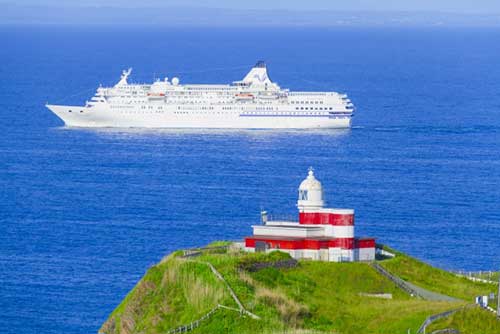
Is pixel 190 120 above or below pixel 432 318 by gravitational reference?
above

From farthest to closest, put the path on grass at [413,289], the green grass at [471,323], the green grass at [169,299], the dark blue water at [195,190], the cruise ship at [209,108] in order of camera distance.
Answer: the cruise ship at [209,108]
the dark blue water at [195,190]
the path on grass at [413,289]
the green grass at [169,299]
the green grass at [471,323]

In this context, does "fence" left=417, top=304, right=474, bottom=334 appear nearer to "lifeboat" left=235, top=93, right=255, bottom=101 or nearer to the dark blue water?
the dark blue water

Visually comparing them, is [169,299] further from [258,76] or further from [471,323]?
[258,76]

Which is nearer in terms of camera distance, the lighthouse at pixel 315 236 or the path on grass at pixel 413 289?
the path on grass at pixel 413 289

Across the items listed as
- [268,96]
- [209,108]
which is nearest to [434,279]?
[209,108]

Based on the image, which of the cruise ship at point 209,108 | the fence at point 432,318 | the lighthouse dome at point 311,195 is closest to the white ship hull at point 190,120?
the cruise ship at point 209,108

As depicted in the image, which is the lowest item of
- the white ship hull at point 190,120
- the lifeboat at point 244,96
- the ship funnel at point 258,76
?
the white ship hull at point 190,120

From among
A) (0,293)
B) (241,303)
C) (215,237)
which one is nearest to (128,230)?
(215,237)

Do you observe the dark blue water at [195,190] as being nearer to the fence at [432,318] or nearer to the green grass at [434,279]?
the green grass at [434,279]
